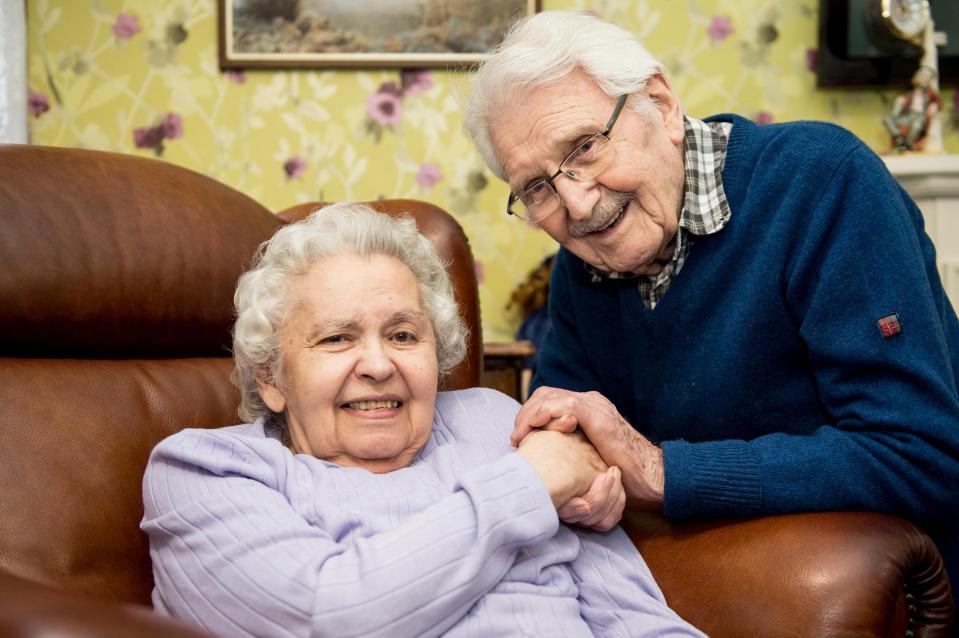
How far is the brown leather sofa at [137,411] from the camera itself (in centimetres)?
111

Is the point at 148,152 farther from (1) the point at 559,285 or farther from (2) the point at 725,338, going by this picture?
(2) the point at 725,338

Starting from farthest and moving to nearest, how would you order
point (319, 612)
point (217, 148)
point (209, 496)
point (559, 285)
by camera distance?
1. point (217, 148)
2. point (559, 285)
3. point (209, 496)
4. point (319, 612)

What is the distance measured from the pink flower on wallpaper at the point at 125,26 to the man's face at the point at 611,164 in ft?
7.49

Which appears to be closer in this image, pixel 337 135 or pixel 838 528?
pixel 838 528

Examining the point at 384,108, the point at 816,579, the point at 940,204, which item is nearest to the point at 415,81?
the point at 384,108

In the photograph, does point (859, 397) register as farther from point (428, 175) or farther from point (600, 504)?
point (428, 175)

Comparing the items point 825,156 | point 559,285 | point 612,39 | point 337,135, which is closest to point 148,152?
point 337,135

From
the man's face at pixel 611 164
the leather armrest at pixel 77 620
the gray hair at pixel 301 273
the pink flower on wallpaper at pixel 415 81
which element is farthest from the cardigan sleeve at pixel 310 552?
the pink flower on wallpaper at pixel 415 81

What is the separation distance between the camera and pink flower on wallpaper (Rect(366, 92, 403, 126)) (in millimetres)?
3252

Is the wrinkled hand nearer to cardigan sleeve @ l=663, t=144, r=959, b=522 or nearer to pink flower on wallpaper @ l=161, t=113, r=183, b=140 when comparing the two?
cardigan sleeve @ l=663, t=144, r=959, b=522

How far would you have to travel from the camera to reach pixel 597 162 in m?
1.39

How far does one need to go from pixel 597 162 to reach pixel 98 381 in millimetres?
825

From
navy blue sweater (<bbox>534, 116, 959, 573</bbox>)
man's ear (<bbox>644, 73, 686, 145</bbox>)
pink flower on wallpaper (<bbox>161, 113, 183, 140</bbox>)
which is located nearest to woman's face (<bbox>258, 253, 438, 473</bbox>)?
navy blue sweater (<bbox>534, 116, 959, 573</bbox>)

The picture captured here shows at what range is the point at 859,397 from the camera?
124cm
